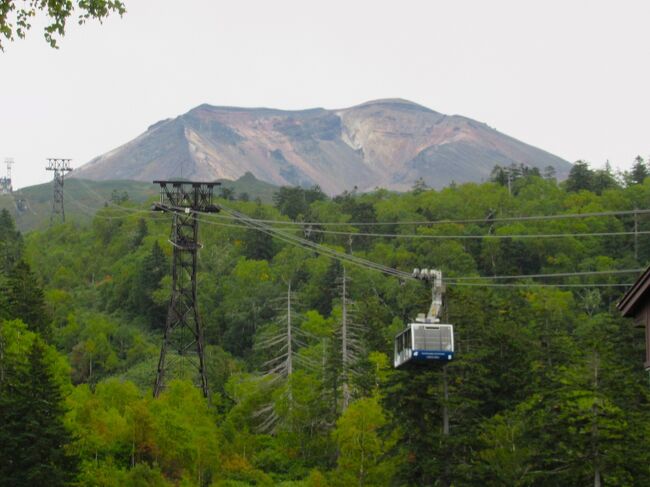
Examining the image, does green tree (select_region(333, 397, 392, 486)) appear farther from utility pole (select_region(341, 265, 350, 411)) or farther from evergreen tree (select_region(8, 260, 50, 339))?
evergreen tree (select_region(8, 260, 50, 339))

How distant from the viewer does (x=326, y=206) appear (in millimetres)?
124188

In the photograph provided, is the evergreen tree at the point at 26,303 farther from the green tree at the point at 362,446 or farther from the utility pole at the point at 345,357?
the green tree at the point at 362,446

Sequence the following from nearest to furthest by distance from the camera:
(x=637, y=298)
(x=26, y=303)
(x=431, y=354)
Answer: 1. (x=637, y=298)
2. (x=431, y=354)
3. (x=26, y=303)

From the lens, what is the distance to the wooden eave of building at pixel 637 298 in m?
18.7

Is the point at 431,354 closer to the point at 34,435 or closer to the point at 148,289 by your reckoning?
the point at 34,435

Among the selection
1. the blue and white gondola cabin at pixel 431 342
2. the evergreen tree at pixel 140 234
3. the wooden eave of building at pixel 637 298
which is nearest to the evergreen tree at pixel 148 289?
the evergreen tree at pixel 140 234

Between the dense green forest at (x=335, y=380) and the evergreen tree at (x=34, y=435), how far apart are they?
8 cm

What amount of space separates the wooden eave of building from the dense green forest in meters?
11.6

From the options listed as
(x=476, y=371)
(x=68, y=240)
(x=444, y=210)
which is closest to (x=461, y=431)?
(x=476, y=371)

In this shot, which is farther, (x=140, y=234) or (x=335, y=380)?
(x=140, y=234)

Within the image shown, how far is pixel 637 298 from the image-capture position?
19.1 metres

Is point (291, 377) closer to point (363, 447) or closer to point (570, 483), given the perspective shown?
point (363, 447)

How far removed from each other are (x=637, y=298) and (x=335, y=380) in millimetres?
34078

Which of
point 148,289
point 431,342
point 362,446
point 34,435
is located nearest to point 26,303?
point 34,435
